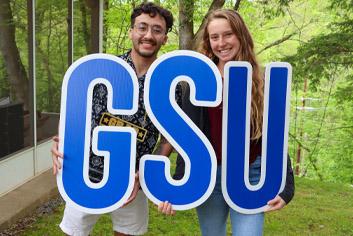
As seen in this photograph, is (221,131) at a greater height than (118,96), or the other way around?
(118,96)

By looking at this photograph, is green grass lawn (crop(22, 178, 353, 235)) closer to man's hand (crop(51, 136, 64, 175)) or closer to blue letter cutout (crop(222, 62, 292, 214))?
man's hand (crop(51, 136, 64, 175))

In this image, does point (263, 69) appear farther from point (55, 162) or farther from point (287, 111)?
point (55, 162)

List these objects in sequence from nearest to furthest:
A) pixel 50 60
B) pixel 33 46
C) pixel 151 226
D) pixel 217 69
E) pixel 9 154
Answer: pixel 217 69
pixel 151 226
pixel 9 154
pixel 33 46
pixel 50 60

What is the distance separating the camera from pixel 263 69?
68.1 inches

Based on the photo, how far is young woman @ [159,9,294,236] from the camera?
5.44 ft

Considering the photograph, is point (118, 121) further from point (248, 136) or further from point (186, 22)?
point (186, 22)

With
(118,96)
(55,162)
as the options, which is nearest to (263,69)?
(118,96)

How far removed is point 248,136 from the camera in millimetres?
1713

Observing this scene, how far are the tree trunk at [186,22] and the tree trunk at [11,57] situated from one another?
2613 millimetres

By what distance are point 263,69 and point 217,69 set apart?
8.1 inches

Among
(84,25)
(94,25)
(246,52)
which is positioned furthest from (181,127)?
(94,25)

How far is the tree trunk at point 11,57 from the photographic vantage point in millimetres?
4078

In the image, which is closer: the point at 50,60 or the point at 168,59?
the point at 168,59

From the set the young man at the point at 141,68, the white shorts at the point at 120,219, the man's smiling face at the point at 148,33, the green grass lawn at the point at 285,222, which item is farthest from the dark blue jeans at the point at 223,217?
the green grass lawn at the point at 285,222
